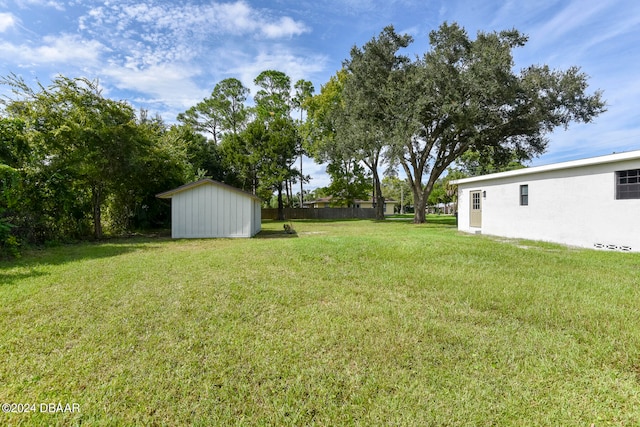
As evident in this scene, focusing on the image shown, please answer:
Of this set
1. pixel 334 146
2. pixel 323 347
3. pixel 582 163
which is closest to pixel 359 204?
pixel 334 146

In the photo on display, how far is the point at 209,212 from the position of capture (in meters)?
11.9

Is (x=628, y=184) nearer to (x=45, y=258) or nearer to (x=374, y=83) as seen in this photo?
(x=374, y=83)

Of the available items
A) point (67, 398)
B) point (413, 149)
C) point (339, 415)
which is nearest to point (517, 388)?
point (339, 415)

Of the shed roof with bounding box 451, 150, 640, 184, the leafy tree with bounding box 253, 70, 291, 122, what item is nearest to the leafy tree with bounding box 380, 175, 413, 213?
the leafy tree with bounding box 253, 70, 291, 122

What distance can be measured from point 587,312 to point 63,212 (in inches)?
550

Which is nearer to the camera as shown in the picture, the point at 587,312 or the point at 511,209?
the point at 587,312

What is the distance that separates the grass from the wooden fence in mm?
23236

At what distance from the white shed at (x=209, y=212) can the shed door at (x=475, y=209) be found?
35.6 feet

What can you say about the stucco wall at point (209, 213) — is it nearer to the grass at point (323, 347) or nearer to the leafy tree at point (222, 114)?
the grass at point (323, 347)

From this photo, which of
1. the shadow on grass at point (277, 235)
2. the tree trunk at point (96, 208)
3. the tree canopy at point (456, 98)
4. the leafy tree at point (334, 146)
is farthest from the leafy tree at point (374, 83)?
the tree trunk at point (96, 208)

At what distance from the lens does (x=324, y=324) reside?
3361mm

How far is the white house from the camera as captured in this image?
7.71 meters

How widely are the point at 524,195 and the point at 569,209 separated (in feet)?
5.73

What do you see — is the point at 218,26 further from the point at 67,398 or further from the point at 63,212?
the point at 67,398
